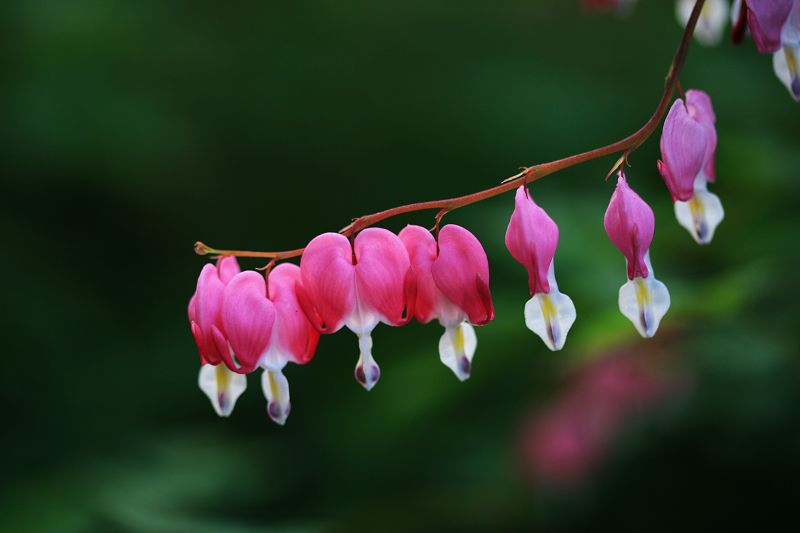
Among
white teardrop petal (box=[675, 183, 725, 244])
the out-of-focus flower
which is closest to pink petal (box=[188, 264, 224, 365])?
white teardrop petal (box=[675, 183, 725, 244])

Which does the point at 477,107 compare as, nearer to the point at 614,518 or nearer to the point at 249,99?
the point at 249,99

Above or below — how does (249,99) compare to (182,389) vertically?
above

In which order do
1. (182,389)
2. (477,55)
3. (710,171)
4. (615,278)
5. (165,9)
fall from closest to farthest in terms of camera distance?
(710,171)
(615,278)
(182,389)
(165,9)
(477,55)

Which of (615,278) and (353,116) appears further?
(353,116)

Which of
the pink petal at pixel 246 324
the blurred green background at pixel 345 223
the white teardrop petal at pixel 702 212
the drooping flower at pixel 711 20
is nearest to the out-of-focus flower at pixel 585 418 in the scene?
the blurred green background at pixel 345 223

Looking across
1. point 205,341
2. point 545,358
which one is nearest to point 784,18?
point 205,341

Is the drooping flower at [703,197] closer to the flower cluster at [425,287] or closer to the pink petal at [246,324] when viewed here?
the flower cluster at [425,287]

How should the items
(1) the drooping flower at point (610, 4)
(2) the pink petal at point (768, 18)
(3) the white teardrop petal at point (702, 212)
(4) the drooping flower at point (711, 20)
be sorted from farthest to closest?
(1) the drooping flower at point (610, 4)
(4) the drooping flower at point (711, 20)
(3) the white teardrop petal at point (702, 212)
(2) the pink petal at point (768, 18)
